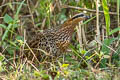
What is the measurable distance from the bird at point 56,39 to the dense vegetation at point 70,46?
0.36ft

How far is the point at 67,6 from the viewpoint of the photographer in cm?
575

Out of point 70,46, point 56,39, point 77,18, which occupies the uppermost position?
point 77,18

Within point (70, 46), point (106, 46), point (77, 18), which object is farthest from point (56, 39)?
point (106, 46)

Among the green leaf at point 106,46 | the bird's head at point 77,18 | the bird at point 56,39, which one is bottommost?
the green leaf at point 106,46

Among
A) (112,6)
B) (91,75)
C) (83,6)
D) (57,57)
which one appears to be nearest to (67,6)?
(83,6)

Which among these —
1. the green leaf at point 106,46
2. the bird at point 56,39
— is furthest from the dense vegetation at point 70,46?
the bird at point 56,39

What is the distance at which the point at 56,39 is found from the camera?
491 cm

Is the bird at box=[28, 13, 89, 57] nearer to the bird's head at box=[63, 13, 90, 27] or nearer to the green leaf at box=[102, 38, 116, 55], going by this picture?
the bird's head at box=[63, 13, 90, 27]

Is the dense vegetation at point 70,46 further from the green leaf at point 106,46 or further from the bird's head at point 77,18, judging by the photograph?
the bird's head at point 77,18

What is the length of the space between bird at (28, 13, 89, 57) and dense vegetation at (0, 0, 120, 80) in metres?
0.11

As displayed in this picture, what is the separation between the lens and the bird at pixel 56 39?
4.82m

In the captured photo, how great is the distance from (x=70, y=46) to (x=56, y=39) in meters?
0.20

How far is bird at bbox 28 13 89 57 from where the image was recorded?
482 cm

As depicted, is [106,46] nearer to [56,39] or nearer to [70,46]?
[70,46]
